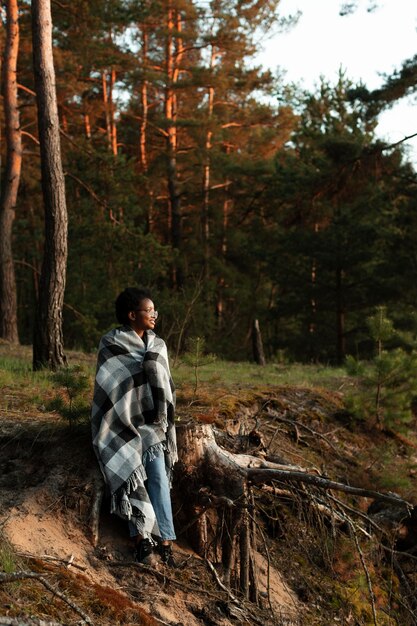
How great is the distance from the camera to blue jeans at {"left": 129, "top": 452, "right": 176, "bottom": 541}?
5258mm

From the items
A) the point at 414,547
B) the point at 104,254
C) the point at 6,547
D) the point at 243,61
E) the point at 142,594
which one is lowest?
the point at 414,547

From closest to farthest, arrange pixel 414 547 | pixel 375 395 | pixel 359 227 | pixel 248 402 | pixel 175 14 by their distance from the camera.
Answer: pixel 414 547 → pixel 248 402 → pixel 375 395 → pixel 359 227 → pixel 175 14

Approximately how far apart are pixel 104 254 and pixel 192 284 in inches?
187

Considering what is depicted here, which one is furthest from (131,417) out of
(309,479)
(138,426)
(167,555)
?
(309,479)

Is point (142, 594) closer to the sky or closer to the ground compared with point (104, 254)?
closer to the ground

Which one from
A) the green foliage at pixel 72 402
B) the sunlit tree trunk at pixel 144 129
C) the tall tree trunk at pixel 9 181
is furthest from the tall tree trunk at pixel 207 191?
the green foliage at pixel 72 402

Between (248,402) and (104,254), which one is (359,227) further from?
(248,402)

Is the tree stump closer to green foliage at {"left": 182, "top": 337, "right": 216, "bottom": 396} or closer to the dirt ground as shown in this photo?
the dirt ground

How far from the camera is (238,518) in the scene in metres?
5.68

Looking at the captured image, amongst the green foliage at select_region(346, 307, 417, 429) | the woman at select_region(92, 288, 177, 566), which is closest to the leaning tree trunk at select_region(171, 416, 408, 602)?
the woman at select_region(92, 288, 177, 566)

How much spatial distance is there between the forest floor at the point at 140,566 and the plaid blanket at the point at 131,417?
1.09 feet

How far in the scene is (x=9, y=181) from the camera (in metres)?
18.1

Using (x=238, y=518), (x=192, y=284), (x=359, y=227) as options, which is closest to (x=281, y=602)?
(x=238, y=518)

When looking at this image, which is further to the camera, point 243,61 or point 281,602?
point 243,61
